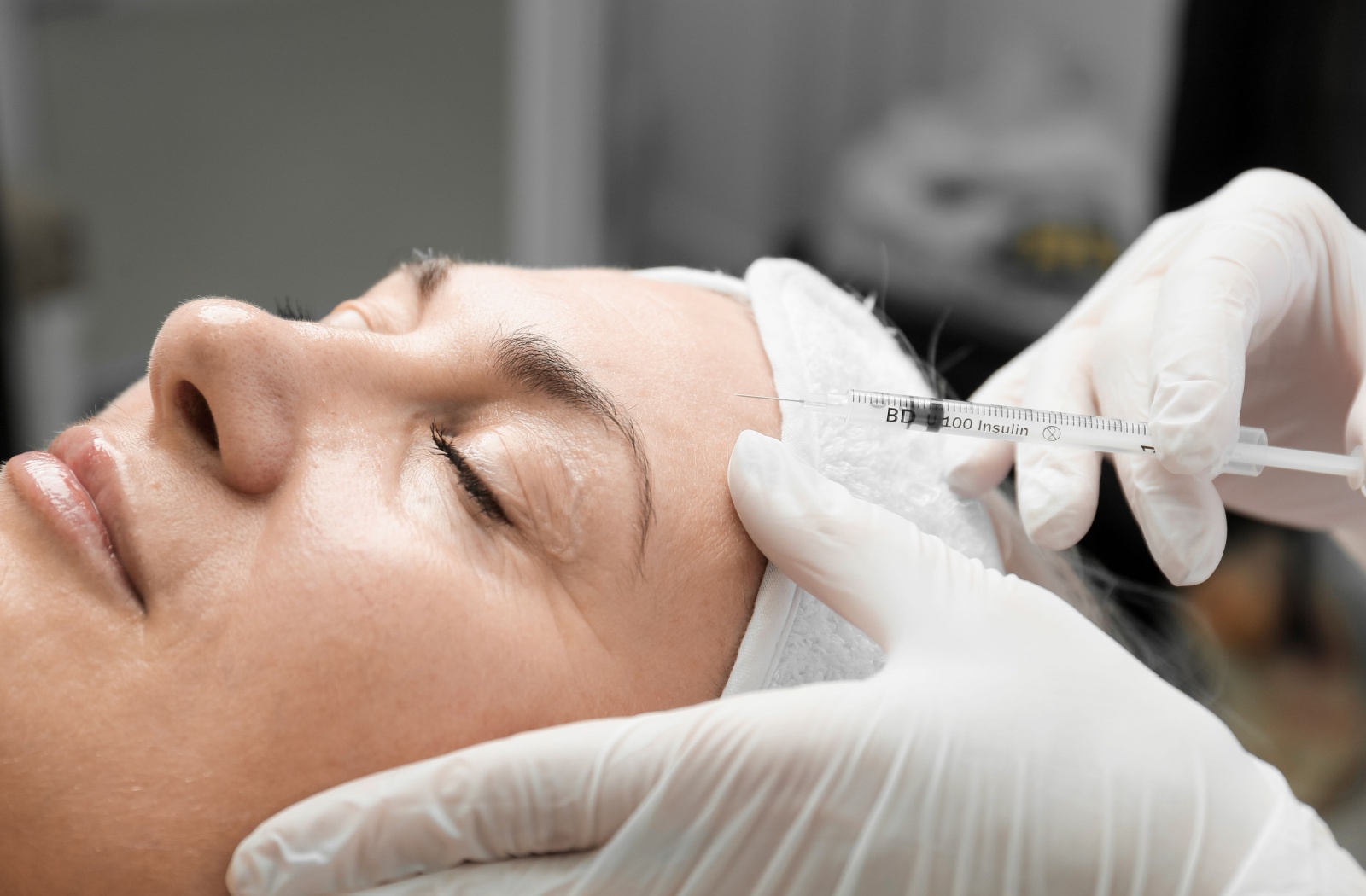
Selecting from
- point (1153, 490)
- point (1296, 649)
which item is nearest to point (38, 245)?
point (1153, 490)

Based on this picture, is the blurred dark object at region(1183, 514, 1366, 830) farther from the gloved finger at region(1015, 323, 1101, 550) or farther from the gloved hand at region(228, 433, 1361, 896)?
the gloved hand at region(228, 433, 1361, 896)

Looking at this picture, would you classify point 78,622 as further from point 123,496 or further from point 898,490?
point 898,490

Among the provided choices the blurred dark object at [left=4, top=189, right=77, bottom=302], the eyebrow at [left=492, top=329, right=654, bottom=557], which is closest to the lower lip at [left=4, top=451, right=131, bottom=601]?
the eyebrow at [left=492, top=329, right=654, bottom=557]

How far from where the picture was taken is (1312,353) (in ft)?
4.08

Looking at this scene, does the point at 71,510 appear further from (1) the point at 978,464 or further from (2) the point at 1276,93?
(2) the point at 1276,93

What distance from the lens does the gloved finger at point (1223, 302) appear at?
935 millimetres

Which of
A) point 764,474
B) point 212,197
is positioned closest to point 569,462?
point 764,474

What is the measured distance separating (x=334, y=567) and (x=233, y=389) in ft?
0.63

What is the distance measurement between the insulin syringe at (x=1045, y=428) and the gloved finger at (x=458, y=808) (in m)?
0.37

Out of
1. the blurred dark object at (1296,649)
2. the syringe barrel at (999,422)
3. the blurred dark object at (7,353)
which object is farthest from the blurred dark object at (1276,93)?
the blurred dark object at (7,353)

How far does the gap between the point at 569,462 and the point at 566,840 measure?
1.05ft

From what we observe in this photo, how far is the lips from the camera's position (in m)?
0.83

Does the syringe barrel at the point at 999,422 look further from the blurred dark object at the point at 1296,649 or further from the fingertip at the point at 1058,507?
the blurred dark object at the point at 1296,649

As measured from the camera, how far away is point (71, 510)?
84 centimetres
